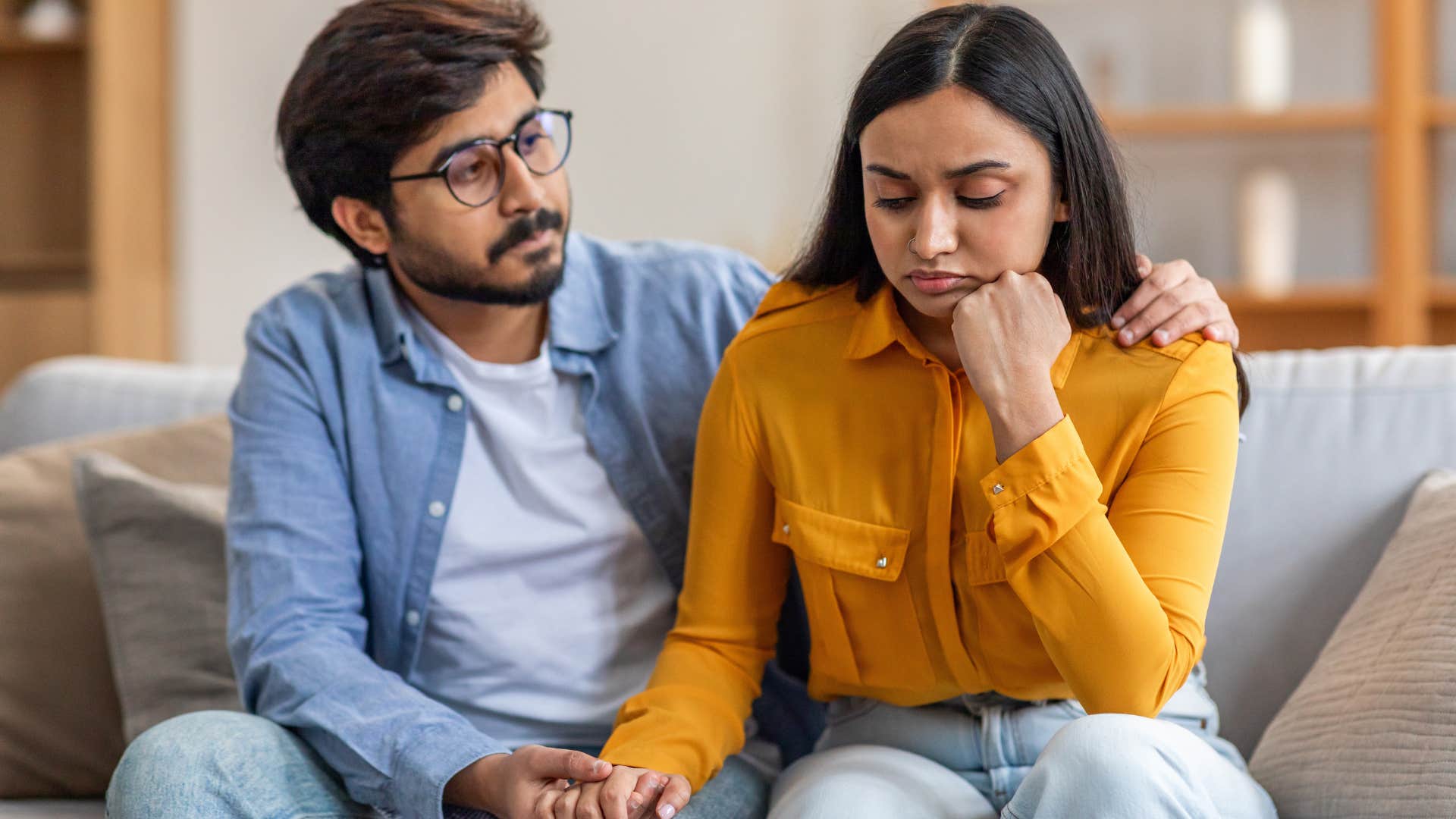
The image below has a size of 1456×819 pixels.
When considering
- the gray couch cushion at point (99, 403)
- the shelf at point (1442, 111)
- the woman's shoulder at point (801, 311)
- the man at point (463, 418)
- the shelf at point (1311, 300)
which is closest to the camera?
the woman's shoulder at point (801, 311)

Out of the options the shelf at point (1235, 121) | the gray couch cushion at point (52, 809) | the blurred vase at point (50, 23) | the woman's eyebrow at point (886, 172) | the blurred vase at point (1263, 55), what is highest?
the blurred vase at point (50, 23)

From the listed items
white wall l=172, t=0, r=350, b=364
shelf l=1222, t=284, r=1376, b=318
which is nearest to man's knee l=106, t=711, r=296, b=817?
white wall l=172, t=0, r=350, b=364

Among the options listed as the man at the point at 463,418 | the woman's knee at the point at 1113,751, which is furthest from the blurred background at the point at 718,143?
the woman's knee at the point at 1113,751

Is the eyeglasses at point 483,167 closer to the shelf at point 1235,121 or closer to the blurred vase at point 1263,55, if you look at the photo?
the shelf at point 1235,121

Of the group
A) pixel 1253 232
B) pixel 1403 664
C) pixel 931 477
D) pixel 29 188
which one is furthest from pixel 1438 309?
pixel 29 188

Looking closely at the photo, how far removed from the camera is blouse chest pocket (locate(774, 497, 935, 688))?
125cm

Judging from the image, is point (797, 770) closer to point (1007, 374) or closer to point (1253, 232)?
point (1007, 374)

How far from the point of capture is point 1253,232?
11.3ft

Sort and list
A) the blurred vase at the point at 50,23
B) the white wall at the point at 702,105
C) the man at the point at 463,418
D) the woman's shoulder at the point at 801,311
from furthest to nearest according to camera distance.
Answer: the blurred vase at the point at 50,23 → the white wall at the point at 702,105 → the man at the point at 463,418 → the woman's shoulder at the point at 801,311

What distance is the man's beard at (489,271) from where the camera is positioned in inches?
57.4

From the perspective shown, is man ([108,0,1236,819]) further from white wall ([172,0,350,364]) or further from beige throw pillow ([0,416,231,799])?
white wall ([172,0,350,364])

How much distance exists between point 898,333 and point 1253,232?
2527 mm

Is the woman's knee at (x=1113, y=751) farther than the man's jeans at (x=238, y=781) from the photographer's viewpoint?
No

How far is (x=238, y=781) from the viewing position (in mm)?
1184
